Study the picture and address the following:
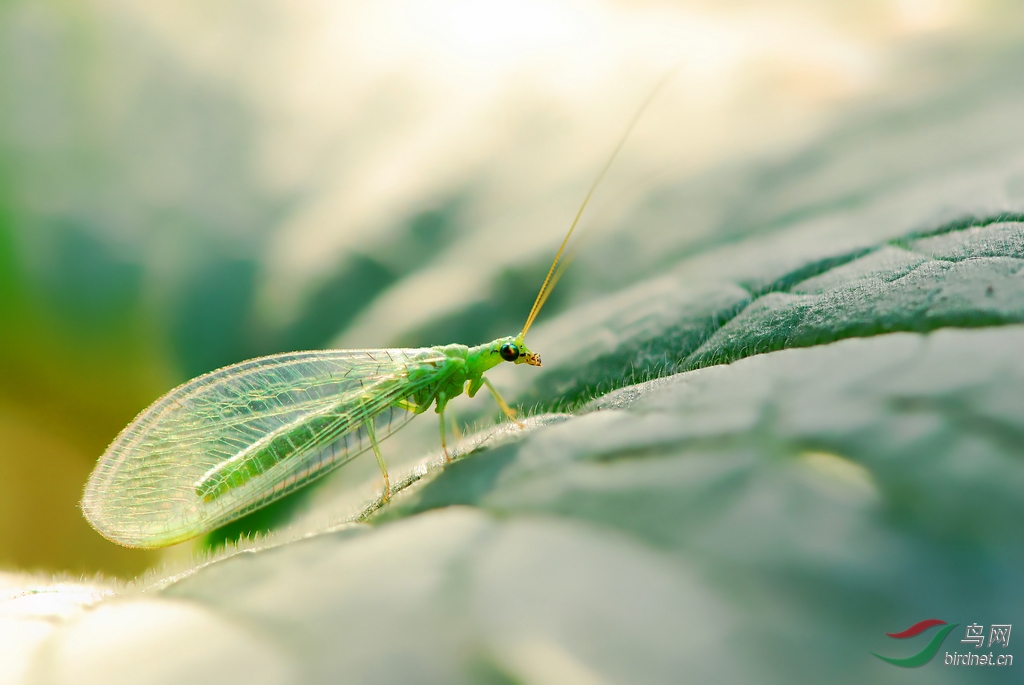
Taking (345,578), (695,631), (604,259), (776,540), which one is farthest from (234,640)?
(604,259)

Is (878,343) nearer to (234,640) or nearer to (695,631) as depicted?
(695,631)

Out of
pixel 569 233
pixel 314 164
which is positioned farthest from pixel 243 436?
pixel 569 233

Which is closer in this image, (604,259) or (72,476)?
(604,259)
